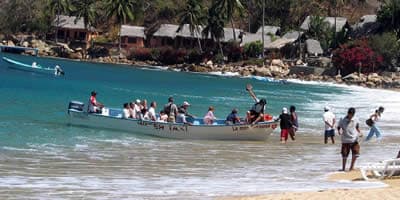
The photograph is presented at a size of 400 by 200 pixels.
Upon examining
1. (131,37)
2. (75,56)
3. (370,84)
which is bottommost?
(370,84)

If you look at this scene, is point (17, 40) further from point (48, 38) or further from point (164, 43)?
point (164, 43)

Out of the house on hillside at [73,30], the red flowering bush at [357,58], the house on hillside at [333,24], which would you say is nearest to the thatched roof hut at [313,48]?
the house on hillside at [333,24]

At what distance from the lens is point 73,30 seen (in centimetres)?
Result: 11981

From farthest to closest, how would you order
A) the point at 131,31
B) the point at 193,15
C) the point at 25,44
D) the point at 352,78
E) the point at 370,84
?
the point at 25,44, the point at 131,31, the point at 193,15, the point at 352,78, the point at 370,84

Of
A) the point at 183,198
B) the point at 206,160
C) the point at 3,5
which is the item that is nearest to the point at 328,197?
the point at 183,198

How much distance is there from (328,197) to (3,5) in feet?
402

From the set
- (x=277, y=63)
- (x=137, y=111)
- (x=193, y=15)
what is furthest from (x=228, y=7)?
(x=137, y=111)

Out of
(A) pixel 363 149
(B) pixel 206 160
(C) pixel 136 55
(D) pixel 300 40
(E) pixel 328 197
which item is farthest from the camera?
(C) pixel 136 55

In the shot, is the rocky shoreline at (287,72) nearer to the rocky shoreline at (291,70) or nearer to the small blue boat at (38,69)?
the rocky shoreline at (291,70)

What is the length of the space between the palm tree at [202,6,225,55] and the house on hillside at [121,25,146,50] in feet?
45.0

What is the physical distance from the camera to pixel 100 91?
58656mm

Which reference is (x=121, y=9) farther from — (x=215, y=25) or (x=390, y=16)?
(x=390, y=16)

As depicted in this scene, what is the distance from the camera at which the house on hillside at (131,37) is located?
4469 inches

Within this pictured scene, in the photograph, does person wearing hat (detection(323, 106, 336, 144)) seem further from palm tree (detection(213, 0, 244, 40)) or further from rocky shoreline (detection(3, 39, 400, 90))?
palm tree (detection(213, 0, 244, 40))
